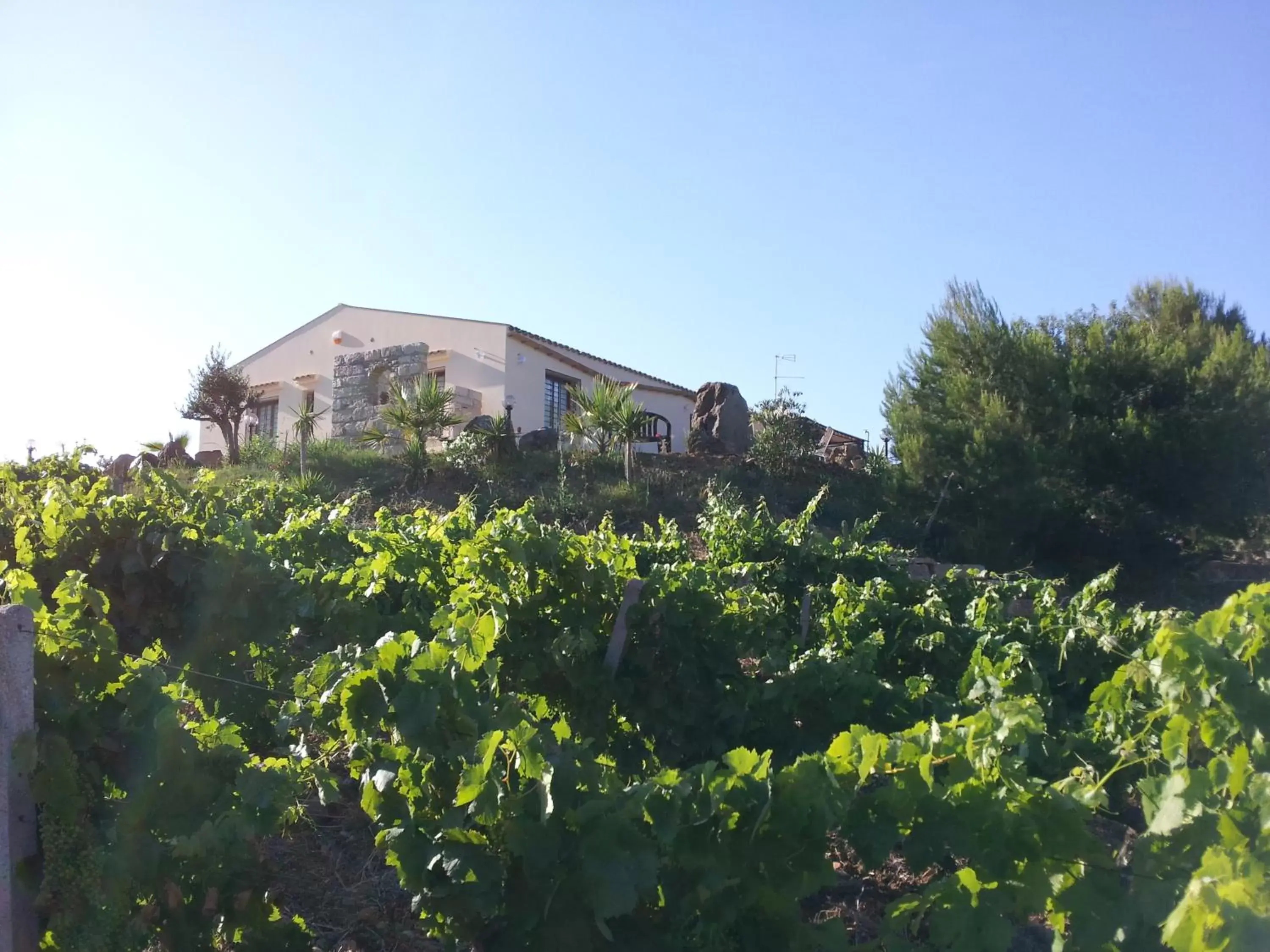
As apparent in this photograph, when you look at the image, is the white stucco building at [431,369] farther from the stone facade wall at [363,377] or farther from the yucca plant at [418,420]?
the yucca plant at [418,420]

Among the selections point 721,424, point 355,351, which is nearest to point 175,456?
point 355,351

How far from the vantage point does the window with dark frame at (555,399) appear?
1975cm

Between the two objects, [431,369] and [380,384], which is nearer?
[431,369]

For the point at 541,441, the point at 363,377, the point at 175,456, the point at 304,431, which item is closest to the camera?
the point at 304,431

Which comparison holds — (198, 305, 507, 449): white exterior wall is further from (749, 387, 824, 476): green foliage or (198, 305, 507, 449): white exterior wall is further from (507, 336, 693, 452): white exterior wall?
(749, 387, 824, 476): green foliage

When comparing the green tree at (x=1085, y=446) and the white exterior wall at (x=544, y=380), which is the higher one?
the white exterior wall at (x=544, y=380)

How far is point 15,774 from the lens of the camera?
2094mm

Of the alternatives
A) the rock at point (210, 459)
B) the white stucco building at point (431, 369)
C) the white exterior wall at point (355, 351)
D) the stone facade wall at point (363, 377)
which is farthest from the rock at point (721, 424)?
the rock at point (210, 459)

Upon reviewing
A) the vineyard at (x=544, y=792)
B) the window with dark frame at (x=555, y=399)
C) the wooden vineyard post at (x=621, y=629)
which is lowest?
the vineyard at (x=544, y=792)

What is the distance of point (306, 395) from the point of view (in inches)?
836

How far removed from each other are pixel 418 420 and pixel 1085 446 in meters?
8.93

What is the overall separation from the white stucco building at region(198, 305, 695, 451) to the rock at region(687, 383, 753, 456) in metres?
3.13

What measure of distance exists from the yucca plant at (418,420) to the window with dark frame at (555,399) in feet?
16.1

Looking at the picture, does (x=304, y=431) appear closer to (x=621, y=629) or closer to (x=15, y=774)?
(x=621, y=629)
